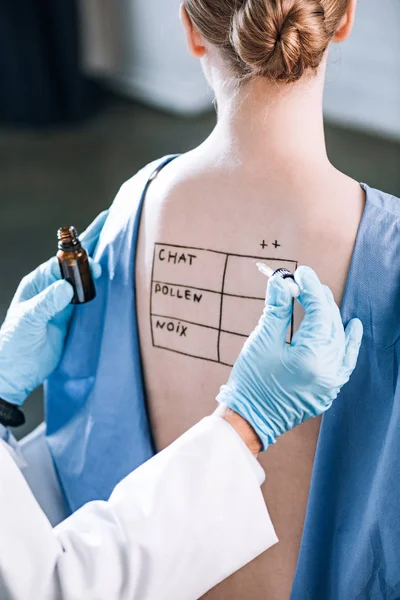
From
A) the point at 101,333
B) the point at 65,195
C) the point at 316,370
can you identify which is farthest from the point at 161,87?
the point at 316,370

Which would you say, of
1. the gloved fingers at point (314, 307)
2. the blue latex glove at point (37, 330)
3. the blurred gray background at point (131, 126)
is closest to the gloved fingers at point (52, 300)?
the blue latex glove at point (37, 330)

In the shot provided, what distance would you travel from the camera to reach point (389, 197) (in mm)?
1003

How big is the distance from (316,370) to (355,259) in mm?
171

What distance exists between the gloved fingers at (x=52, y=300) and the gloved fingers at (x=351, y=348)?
483 mm

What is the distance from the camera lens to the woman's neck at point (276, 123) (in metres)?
1.00

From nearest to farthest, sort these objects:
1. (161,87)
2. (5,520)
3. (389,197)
→ 1. (5,520)
2. (389,197)
3. (161,87)

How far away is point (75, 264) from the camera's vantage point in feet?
3.76

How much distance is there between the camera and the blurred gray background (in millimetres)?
3465

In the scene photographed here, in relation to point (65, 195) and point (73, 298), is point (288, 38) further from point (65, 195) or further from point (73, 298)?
point (65, 195)

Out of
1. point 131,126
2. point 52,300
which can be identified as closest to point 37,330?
point 52,300

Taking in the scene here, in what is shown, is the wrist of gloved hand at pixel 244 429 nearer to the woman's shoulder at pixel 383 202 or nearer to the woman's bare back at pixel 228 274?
the woman's bare back at pixel 228 274

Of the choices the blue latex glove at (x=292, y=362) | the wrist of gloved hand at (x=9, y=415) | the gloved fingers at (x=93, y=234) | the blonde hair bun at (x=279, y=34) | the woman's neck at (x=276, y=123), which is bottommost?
the wrist of gloved hand at (x=9, y=415)

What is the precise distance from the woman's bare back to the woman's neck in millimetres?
20

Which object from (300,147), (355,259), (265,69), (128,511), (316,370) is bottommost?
(128,511)
